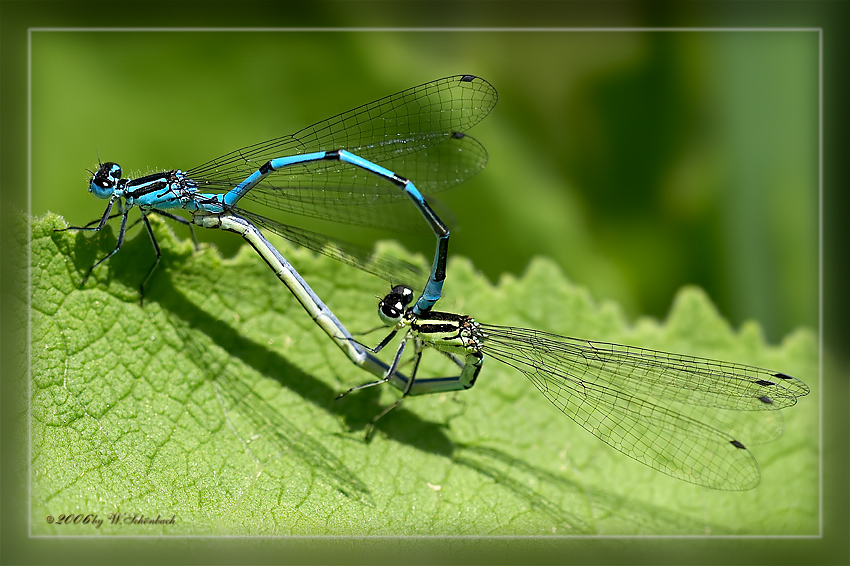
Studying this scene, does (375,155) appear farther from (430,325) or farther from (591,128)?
(591,128)

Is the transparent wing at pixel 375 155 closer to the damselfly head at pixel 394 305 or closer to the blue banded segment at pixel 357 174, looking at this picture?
the blue banded segment at pixel 357 174

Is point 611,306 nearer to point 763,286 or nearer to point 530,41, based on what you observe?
point 763,286

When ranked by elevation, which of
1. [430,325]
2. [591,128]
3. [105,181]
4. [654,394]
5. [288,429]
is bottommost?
[288,429]

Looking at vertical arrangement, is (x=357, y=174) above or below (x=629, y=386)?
above

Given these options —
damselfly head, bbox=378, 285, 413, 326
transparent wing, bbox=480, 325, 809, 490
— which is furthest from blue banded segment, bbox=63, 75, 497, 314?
transparent wing, bbox=480, 325, 809, 490

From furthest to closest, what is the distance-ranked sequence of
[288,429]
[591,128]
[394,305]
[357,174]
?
[591,128], [357,174], [394,305], [288,429]

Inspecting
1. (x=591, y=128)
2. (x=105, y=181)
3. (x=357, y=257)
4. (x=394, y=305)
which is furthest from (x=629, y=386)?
(x=105, y=181)

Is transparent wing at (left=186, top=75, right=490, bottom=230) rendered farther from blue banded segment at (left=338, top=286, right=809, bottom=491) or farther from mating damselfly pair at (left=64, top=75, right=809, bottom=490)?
blue banded segment at (left=338, top=286, right=809, bottom=491)

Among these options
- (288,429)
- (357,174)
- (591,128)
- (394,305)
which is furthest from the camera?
(591,128)
